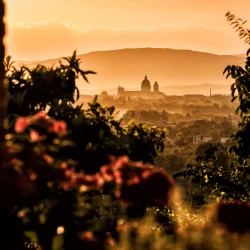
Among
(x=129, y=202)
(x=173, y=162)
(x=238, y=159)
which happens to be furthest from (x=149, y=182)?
(x=173, y=162)

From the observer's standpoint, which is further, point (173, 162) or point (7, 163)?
point (173, 162)

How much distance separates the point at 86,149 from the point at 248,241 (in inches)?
115

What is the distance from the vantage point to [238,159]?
399 inches

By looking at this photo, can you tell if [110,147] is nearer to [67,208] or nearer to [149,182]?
[67,208]

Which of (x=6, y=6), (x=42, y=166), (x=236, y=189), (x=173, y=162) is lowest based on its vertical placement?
(x=173, y=162)

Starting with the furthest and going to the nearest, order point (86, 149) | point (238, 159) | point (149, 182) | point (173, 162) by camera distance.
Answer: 1. point (173, 162)
2. point (238, 159)
3. point (86, 149)
4. point (149, 182)

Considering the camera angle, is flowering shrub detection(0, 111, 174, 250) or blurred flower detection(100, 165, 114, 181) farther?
blurred flower detection(100, 165, 114, 181)

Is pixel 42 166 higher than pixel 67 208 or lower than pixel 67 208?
higher

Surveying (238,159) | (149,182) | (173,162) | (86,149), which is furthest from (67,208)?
(173,162)

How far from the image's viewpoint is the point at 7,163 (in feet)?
15.6

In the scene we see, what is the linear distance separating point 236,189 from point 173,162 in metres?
65.4

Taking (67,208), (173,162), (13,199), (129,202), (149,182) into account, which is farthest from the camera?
(173,162)

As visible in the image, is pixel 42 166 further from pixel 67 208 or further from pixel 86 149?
pixel 86 149

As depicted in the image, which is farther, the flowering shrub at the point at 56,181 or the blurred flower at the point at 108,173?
the blurred flower at the point at 108,173
